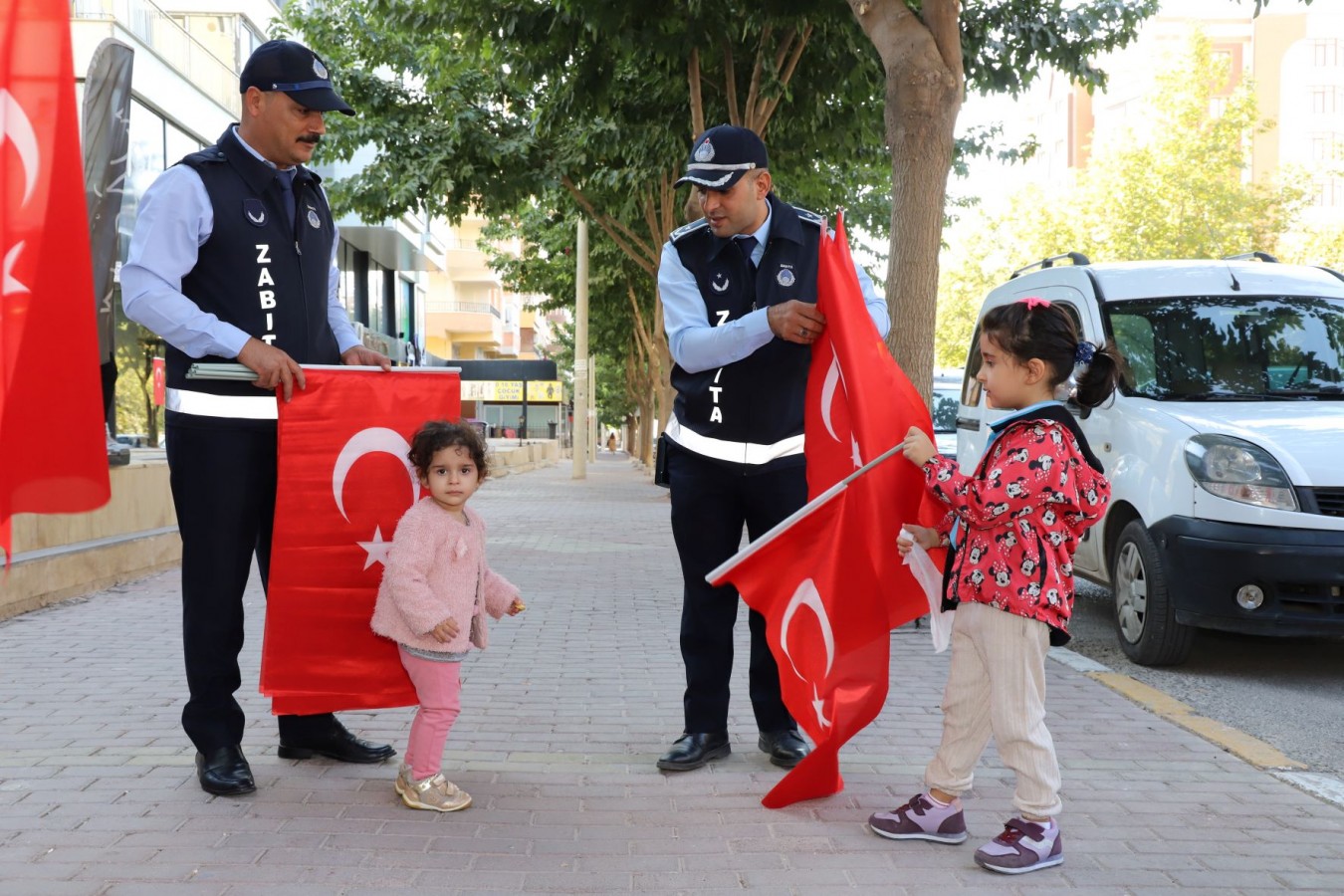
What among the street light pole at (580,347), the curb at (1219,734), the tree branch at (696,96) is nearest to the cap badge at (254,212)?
the curb at (1219,734)

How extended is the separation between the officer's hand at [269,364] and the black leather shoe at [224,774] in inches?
45.5

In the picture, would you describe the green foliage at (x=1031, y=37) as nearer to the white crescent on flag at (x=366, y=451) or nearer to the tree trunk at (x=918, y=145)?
the tree trunk at (x=918, y=145)

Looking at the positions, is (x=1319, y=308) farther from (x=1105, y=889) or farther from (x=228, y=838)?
(x=228, y=838)

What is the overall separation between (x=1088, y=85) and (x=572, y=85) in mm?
5046

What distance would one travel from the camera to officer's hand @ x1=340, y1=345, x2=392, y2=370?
4418 mm

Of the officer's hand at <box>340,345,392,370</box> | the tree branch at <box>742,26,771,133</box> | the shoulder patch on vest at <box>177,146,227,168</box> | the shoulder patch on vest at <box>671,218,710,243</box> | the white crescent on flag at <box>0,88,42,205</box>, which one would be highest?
the tree branch at <box>742,26,771,133</box>

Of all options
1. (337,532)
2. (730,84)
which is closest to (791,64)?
(730,84)

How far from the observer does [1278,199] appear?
36.6m

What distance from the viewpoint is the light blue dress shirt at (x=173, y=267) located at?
4027mm

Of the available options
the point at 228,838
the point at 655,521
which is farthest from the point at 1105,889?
the point at 655,521

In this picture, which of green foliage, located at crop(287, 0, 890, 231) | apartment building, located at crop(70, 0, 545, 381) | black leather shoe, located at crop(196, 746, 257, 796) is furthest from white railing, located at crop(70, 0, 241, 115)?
black leather shoe, located at crop(196, 746, 257, 796)

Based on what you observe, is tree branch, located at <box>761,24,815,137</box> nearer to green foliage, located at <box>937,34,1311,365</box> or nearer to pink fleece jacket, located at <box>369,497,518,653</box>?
pink fleece jacket, located at <box>369,497,518,653</box>

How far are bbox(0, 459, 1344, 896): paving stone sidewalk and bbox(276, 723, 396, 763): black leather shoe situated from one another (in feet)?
0.20

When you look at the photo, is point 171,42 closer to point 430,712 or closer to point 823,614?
point 430,712
